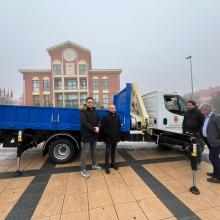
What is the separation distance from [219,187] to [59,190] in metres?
3.26

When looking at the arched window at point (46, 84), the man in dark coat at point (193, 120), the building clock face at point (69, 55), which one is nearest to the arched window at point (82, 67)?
the building clock face at point (69, 55)

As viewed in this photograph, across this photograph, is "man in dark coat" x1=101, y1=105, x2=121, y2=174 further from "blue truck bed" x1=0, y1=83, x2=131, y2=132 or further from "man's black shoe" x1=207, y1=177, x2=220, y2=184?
"man's black shoe" x1=207, y1=177, x2=220, y2=184

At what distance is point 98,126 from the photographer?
14.5 feet

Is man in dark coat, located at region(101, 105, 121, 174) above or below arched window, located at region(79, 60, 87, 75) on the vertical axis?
below

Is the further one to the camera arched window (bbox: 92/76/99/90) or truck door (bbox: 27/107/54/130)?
arched window (bbox: 92/76/99/90)

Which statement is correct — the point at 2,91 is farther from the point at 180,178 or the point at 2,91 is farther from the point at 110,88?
the point at 180,178

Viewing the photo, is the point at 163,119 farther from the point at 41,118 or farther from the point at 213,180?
the point at 41,118

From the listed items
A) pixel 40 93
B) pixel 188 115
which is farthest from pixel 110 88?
pixel 188 115

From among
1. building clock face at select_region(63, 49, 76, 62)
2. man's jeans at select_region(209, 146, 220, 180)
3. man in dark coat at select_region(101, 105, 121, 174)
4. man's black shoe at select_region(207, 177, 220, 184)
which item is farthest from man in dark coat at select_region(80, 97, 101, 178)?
building clock face at select_region(63, 49, 76, 62)

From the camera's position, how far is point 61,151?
521 centimetres

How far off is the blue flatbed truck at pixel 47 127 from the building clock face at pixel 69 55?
36156 millimetres

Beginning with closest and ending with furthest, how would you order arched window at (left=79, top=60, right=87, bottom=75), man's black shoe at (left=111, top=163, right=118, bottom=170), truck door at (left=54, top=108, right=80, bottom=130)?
man's black shoe at (left=111, top=163, right=118, bottom=170), truck door at (left=54, top=108, right=80, bottom=130), arched window at (left=79, top=60, right=87, bottom=75)

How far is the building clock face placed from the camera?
3866 cm

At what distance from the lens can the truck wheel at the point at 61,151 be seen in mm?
5066
